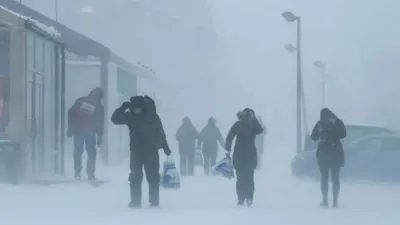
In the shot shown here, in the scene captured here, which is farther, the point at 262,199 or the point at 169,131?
the point at 169,131

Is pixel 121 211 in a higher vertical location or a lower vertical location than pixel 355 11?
lower

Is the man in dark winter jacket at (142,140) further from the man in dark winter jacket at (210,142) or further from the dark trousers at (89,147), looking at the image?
the man in dark winter jacket at (210,142)

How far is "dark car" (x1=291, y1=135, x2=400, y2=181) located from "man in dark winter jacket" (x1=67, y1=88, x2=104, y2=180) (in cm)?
657

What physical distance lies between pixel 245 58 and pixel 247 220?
98624 mm

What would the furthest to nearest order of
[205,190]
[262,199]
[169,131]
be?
[169,131], [205,190], [262,199]

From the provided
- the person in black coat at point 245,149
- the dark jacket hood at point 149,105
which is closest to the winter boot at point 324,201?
the person in black coat at point 245,149

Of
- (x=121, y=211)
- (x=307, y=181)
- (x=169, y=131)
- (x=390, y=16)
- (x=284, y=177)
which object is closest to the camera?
(x=121, y=211)

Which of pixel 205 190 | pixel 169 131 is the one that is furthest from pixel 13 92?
→ pixel 169 131

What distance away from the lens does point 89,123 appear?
58.1 feet

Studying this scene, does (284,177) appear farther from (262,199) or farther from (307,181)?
(262,199)

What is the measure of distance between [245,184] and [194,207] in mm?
945

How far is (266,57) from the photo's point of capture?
4427 inches

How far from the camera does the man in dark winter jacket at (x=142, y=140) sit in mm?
12875

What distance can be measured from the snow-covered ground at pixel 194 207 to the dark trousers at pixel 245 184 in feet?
0.76
